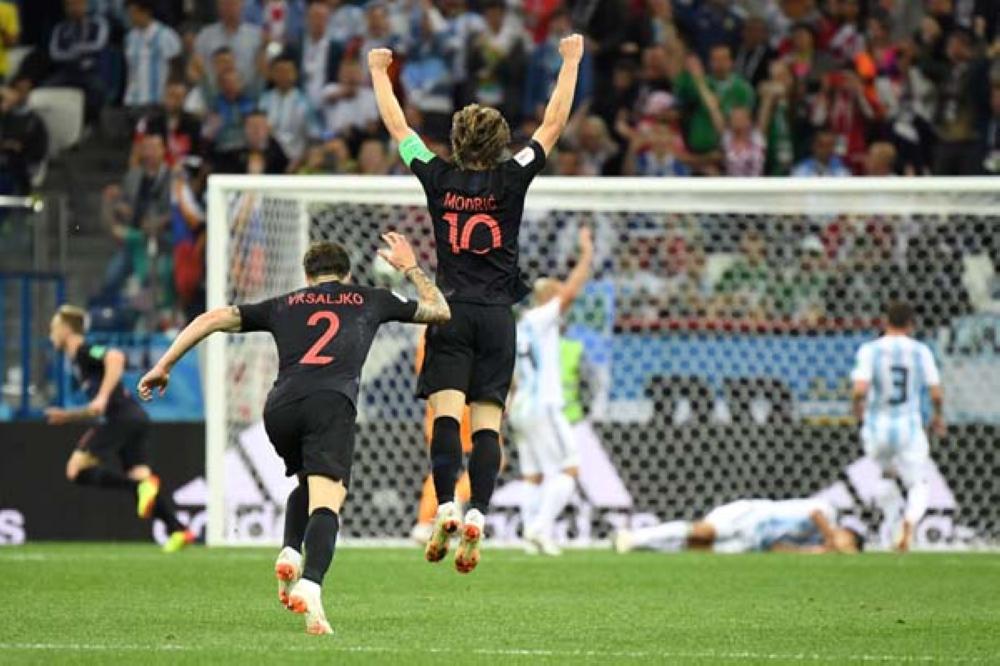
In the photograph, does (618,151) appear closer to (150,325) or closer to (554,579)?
(150,325)

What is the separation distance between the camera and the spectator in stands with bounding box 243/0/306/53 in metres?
21.9

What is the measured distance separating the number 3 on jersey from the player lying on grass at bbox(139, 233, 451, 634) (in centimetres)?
92

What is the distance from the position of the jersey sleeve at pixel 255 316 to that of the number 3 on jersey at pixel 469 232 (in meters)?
1.37

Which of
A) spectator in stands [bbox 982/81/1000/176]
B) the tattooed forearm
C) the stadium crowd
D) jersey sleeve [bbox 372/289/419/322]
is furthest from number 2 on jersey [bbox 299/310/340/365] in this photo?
spectator in stands [bbox 982/81/1000/176]

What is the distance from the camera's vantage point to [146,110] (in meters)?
21.4

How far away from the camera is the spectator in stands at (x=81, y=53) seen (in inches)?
851

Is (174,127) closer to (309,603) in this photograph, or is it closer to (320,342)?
(320,342)

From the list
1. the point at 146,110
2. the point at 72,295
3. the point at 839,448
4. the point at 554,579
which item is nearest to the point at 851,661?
the point at 554,579

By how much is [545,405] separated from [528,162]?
21.7 feet

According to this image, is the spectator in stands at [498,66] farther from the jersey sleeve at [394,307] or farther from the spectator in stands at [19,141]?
the jersey sleeve at [394,307]

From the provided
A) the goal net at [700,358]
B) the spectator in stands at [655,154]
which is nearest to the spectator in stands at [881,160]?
the goal net at [700,358]

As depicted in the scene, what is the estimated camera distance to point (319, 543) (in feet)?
28.8

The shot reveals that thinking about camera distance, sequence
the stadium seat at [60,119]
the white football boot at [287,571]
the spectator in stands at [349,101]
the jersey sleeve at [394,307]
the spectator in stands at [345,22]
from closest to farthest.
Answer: the white football boot at [287,571] → the jersey sleeve at [394,307] → the spectator in stands at [349,101] → the stadium seat at [60,119] → the spectator in stands at [345,22]

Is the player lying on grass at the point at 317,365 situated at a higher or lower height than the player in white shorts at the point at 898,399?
higher
